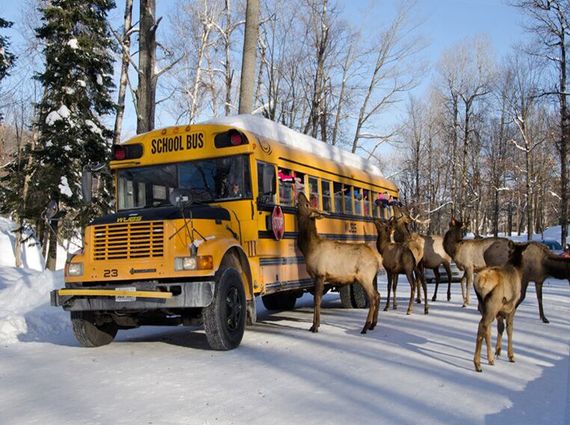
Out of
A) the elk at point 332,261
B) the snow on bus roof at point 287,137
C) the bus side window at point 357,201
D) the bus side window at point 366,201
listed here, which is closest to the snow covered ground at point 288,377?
the elk at point 332,261

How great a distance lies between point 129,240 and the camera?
23.3 ft

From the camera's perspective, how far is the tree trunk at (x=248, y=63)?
671 inches

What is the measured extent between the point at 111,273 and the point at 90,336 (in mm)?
1159

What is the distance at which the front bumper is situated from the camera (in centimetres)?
670

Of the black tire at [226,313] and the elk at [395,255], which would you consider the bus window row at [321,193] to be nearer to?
the elk at [395,255]

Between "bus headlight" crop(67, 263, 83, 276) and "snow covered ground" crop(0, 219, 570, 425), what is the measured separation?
3.41 ft

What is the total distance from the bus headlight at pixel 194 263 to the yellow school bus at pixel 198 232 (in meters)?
0.01

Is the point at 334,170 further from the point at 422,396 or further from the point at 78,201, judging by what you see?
the point at 78,201

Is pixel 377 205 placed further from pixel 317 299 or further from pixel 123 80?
pixel 123 80

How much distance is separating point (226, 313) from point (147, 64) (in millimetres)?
10037

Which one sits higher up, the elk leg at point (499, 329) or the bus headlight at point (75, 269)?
the bus headlight at point (75, 269)

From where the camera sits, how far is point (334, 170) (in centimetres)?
1105

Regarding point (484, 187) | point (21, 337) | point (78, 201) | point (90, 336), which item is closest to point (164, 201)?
point (90, 336)

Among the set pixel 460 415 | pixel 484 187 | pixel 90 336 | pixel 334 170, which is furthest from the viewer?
pixel 484 187
